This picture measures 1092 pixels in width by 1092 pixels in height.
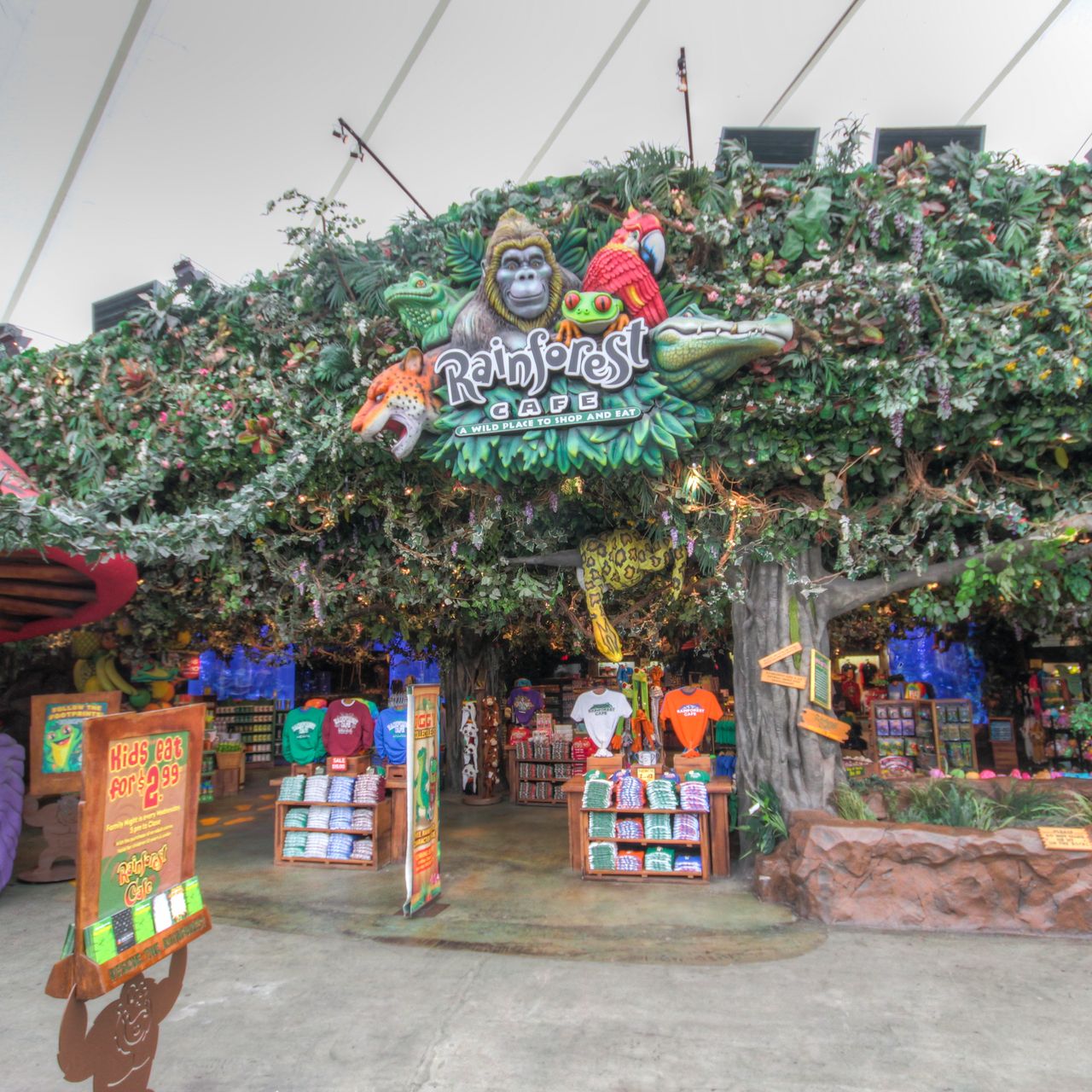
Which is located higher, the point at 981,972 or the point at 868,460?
the point at 868,460

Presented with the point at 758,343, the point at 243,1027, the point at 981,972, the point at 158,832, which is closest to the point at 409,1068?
the point at 243,1027

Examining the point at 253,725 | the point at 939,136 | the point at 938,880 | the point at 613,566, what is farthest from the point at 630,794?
the point at 253,725

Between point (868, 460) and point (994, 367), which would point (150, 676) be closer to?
point (868, 460)

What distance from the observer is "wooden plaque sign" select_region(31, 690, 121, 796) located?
23.5 ft

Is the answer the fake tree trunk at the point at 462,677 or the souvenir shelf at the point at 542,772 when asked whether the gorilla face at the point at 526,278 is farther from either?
the souvenir shelf at the point at 542,772

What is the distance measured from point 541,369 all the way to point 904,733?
25.9 feet

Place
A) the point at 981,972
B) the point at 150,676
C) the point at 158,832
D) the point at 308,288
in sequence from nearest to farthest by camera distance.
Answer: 1. the point at 158,832
2. the point at 981,972
3. the point at 308,288
4. the point at 150,676

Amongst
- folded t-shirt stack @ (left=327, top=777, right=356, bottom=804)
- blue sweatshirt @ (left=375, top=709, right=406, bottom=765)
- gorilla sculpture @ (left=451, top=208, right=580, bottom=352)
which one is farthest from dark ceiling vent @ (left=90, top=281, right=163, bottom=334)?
folded t-shirt stack @ (left=327, top=777, right=356, bottom=804)

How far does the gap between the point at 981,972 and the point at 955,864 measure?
36.4 inches

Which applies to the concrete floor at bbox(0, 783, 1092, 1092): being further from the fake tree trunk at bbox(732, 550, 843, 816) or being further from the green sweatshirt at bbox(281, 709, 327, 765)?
the green sweatshirt at bbox(281, 709, 327, 765)

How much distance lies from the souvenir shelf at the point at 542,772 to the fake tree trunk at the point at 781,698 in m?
4.65

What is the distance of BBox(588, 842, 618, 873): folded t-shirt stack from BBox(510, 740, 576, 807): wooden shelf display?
4125 mm

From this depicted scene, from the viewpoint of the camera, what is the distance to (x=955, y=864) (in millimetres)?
5336

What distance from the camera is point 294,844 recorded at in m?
7.73
